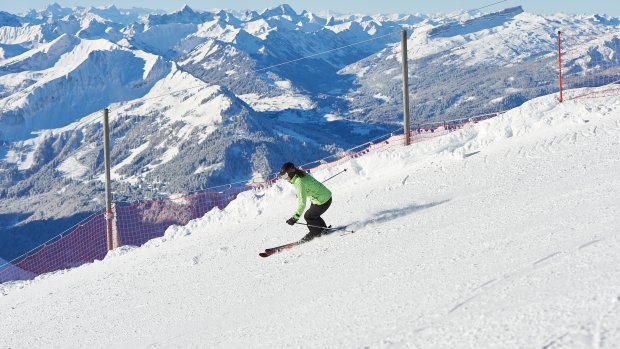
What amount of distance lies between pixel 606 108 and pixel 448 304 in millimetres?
10053

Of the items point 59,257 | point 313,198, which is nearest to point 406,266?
point 313,198

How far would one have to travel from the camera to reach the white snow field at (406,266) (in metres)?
6.08

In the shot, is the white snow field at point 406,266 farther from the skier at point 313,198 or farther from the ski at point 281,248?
the skier at point 313,198

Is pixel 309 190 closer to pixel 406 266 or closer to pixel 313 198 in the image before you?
pixel 313 198

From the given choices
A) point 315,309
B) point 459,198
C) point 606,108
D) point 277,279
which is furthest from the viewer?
point 606,108

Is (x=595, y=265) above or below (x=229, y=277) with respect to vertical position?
above

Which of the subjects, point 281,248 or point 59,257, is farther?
point 59,257

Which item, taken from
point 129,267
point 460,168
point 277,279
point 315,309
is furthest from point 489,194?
point 129,267

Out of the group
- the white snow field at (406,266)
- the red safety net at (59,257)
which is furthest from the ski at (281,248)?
the red safety net at (59,257)

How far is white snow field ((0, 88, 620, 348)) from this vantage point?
6.08 meters

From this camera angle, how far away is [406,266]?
8.33 metres

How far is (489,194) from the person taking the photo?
11227 mm

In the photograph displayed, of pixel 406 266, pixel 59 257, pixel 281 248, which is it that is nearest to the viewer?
pixel 406 266

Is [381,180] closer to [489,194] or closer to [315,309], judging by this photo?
[489,194]
